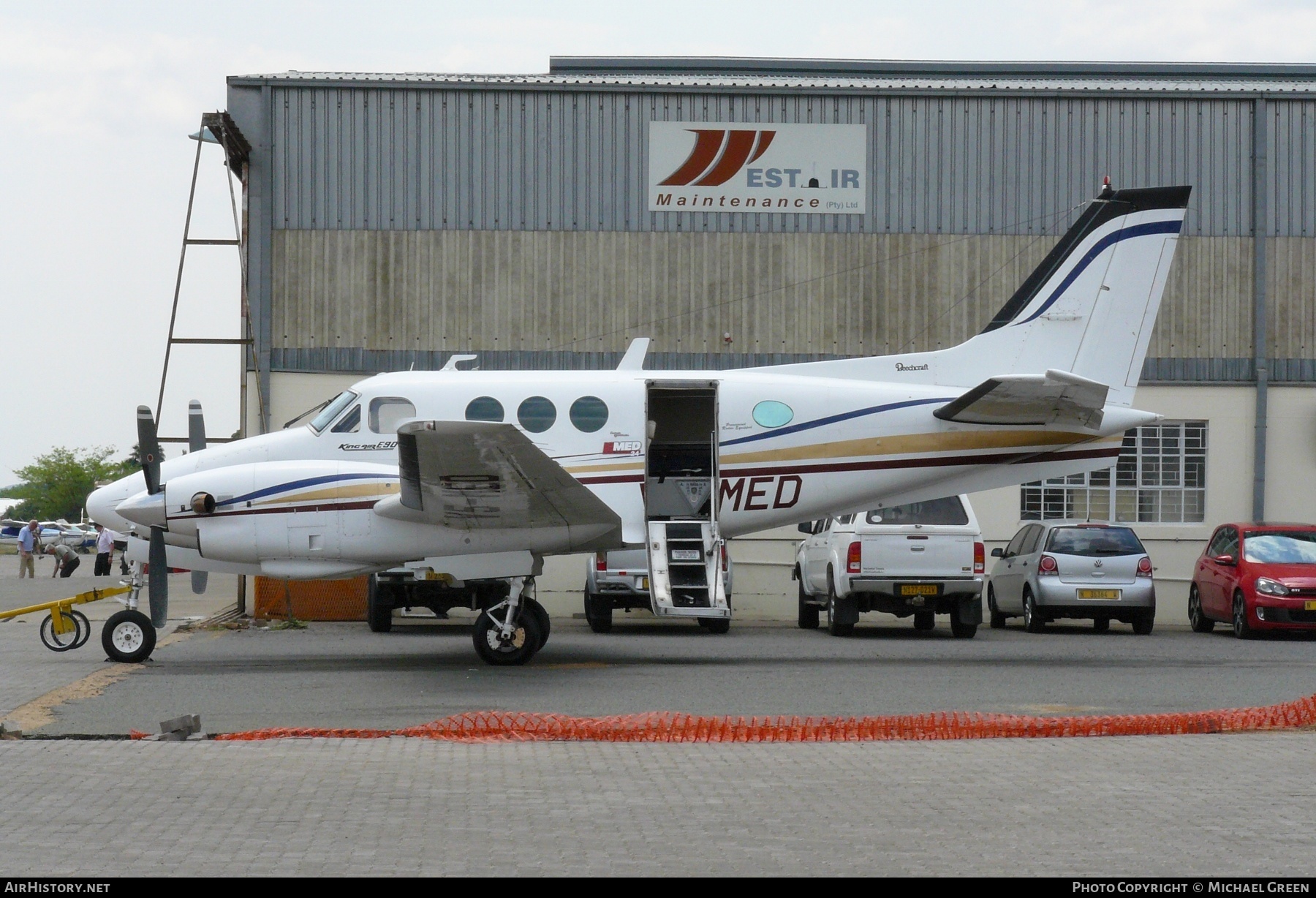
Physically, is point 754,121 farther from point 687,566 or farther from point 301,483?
point 301,483

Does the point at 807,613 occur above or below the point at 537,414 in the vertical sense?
below

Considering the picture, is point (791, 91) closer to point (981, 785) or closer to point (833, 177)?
point (833, 177)

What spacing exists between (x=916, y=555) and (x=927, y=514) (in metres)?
0.66

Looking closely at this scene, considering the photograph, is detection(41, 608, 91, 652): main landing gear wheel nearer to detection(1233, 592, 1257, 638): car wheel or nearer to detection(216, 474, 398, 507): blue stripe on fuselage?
detection(216, 474, 398, 507): blue stripe on fuselage

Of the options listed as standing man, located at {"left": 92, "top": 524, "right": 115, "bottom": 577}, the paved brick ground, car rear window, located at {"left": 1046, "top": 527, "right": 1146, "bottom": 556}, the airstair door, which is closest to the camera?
the paved brick ground

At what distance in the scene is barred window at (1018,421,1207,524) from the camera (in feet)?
85.8

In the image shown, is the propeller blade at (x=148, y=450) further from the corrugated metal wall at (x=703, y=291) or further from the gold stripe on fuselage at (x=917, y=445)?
the corrugated metal wall at (x=703, y=291)

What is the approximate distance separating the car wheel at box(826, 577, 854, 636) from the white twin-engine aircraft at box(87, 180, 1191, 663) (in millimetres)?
3388

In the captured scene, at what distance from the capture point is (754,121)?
86.8 ft

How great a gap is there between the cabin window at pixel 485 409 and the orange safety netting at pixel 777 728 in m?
5.45

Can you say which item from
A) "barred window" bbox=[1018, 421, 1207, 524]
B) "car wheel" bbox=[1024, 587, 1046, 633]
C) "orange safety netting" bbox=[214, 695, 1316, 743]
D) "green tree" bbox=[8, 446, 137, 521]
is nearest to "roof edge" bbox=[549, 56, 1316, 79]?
"barred window" bbox=[1018, 421, 1207, 524]

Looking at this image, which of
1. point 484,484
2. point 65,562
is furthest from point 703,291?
point 65,562

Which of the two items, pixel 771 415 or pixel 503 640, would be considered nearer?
pixel 503 640

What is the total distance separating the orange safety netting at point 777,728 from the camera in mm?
9438
